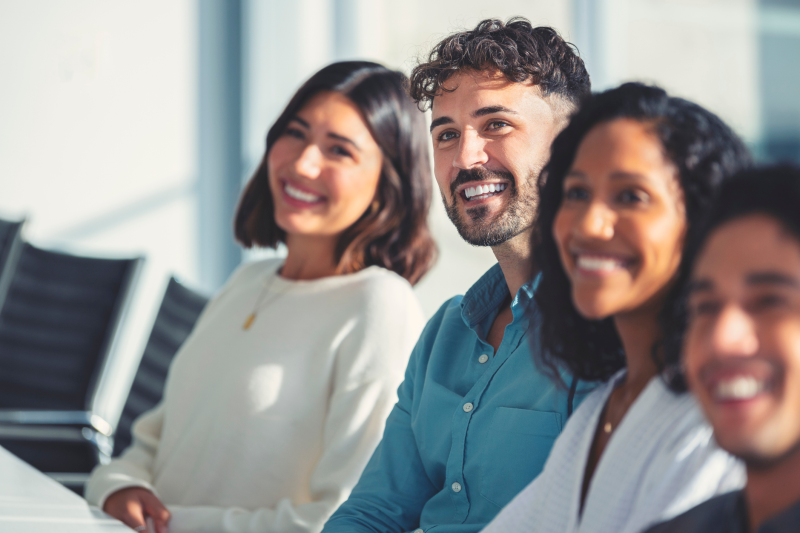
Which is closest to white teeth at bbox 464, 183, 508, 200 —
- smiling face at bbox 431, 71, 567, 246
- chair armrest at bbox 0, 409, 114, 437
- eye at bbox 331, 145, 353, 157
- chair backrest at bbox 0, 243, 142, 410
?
smiling face at bbox 431, 71, 567, 246

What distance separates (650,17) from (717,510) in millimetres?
2733

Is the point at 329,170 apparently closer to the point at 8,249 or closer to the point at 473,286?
the point at 473,286

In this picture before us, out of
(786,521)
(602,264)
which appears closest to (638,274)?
(602,264)

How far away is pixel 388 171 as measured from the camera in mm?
1768

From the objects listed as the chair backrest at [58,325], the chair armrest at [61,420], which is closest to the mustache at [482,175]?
the chair armrest at [61,420]

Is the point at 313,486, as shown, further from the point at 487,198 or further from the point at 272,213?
the point at 272,213

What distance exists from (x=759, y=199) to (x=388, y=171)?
1.21 metres

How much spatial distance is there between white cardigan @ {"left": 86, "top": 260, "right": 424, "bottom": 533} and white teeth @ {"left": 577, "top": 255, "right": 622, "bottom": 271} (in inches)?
31.1

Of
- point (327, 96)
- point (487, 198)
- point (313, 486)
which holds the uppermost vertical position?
point (327, 96)

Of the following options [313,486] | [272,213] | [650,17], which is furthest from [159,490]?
[650,17]

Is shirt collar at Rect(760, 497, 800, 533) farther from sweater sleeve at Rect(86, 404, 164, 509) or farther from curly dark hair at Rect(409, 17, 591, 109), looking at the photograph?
sweater sleeve at Rect(86, 404, 164, 509)

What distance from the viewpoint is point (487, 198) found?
133cm

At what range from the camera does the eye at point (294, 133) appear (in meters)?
1.81

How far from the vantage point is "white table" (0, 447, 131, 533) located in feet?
3.43
